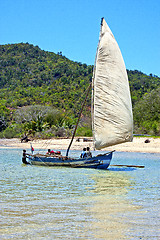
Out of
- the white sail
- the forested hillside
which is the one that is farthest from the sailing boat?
the forested hillside

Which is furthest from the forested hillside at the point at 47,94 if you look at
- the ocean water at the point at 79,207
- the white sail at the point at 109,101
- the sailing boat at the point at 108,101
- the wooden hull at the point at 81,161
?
the ocean water at the point at 79,207

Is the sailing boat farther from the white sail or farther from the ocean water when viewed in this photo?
the ocean water

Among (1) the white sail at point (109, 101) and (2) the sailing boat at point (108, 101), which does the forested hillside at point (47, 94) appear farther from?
(1) the white sail at point (109, 101)

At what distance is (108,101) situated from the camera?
18.3 m

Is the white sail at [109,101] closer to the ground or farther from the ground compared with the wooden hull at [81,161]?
farther from the ground

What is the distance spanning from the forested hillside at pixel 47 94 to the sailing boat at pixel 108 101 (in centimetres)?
2711

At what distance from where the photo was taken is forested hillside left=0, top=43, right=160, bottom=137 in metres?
51.6

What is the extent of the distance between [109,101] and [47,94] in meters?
65.1

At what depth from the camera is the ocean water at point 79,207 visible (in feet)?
24.3

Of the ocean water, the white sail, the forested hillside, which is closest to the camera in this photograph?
the ocean water

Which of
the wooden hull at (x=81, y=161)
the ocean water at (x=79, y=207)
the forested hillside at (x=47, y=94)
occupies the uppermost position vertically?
the forested hillside at (x=47, y=94)

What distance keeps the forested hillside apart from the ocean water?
3185 centimetres

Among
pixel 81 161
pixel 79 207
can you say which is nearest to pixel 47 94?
pixel 81 161

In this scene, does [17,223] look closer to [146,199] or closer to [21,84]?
[146,199]
